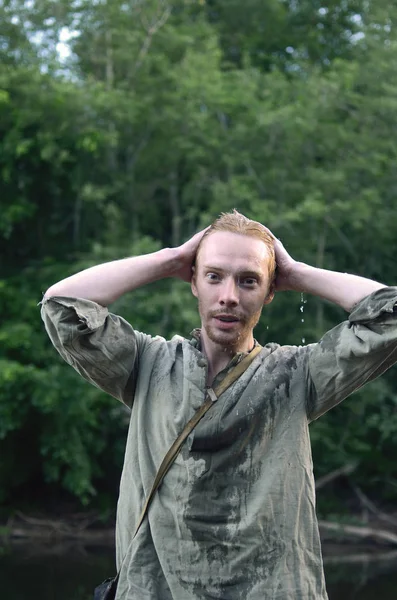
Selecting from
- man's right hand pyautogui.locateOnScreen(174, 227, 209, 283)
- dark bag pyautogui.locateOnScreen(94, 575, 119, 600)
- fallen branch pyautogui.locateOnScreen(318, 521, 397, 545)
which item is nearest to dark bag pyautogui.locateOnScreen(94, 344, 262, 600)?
dark bag pyautogui.locateOnScreen(94, 575, 119, 600)

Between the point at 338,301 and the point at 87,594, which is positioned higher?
the point at 338,301

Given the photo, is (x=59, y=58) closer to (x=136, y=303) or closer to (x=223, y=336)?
(x=136, y=303)

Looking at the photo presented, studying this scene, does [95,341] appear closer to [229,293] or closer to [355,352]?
[229,293]

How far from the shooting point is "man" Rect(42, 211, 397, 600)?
2.95 meters

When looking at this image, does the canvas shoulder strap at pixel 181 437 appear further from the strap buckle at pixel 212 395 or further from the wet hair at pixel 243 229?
the wet hair at pixel 243 229

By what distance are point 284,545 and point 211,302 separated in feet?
2.28

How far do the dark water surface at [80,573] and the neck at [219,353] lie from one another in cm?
912

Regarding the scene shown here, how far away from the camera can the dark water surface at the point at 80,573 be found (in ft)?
40.5

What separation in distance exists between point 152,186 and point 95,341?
655 inches

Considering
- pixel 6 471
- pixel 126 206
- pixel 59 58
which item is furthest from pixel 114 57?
pixel 6 471

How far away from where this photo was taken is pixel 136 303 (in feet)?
56.1

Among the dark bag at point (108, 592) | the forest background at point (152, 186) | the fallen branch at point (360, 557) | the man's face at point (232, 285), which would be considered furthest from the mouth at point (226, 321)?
the forest background at point (152, 186)

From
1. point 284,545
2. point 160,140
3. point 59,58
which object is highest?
point 59,58

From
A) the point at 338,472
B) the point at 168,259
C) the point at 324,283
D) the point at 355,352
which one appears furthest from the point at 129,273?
the point at 338,472
